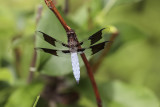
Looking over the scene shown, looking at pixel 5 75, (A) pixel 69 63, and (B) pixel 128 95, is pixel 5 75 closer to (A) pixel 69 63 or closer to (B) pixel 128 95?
(A) pixel 69 63

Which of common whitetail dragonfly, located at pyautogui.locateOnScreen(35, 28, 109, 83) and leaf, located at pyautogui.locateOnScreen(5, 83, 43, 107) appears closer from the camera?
common whitetail dragonfly, located at pyautogui.locateOnScreen(35, 28, 109, 83)

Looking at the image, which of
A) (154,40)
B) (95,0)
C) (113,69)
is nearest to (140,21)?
(154,40)

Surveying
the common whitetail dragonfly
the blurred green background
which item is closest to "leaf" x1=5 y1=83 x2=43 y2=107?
the blurred green background

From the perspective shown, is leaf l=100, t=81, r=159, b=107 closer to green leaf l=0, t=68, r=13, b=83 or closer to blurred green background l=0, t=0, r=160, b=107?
blurred green background l=0, t=0, r=160, b=107

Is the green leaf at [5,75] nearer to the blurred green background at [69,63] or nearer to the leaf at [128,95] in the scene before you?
the blurred green background at [69,63]

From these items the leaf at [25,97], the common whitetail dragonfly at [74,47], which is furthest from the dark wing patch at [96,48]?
the leaf at [25,97]

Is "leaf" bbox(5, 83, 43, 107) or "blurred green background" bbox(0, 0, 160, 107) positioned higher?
"blurred green background" bbox(0, 0, 160, 107)

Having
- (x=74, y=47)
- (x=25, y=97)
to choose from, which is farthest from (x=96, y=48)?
(x=25, y=97)

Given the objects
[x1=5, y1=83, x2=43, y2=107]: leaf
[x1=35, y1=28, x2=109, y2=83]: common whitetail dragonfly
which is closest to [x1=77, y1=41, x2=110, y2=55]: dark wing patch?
[x1=35, y1=28, x2=109, y2=83]: common whitetail dragonfly
